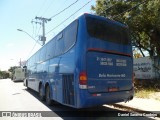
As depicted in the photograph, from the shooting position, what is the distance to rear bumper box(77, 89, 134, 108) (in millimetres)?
7508

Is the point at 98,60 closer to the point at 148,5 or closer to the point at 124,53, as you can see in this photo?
the point at 124,53

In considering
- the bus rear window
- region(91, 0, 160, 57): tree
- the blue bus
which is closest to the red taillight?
the blue bus

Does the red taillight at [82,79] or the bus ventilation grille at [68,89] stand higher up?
the red taillight at [82,79]

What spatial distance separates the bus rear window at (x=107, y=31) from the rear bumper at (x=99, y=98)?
1.96 m

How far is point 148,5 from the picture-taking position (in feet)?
55.9

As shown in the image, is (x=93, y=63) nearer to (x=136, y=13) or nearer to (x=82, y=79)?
(x=82, y=79)

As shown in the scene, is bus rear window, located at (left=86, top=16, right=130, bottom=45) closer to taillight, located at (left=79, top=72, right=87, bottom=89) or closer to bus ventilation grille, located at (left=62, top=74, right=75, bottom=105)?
taillight, located at (left=79, top=72, right=87, bottom=89)

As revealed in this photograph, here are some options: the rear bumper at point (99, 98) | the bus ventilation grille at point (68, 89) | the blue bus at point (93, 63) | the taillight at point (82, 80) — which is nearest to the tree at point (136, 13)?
the blue bus at point (93, 63)

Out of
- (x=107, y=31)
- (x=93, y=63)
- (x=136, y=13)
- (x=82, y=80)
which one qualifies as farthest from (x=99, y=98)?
(x=136, y=13)

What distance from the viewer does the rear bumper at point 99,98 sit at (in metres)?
7.51

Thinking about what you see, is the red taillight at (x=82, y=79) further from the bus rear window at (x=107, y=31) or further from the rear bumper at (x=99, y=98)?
the bus rear window at (x=107, y=31)

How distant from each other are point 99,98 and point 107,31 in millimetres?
2504

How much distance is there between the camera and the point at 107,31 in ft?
28.4

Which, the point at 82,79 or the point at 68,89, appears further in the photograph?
the point at 68,89
